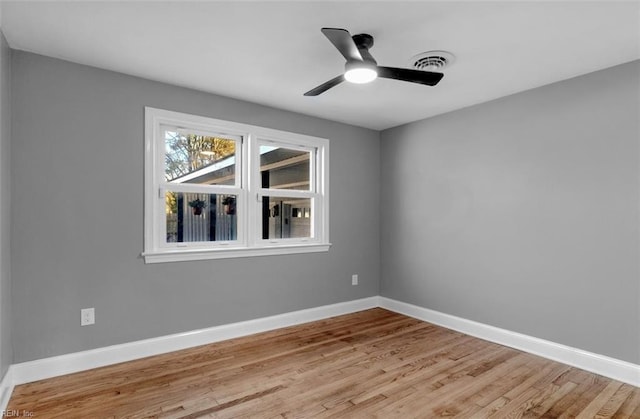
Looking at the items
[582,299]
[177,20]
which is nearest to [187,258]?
[177,20]

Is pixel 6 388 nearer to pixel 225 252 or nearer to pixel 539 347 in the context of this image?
pixel 225 252

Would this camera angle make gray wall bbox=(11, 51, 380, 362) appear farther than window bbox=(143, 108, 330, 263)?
No

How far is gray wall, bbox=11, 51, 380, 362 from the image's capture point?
247cm

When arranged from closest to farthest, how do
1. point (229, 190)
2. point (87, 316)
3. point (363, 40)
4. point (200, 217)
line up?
1. point (363, 40)
2. point (87, 316)
3. point (200, 217)
4. point (229, 190)

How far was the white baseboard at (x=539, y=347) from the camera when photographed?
2562 millimetres

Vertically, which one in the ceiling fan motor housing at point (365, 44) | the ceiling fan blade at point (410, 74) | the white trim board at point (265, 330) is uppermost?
the ceiling fan motor housing at point (365, 44)

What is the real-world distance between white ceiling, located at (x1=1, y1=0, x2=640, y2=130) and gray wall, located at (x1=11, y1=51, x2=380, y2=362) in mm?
211

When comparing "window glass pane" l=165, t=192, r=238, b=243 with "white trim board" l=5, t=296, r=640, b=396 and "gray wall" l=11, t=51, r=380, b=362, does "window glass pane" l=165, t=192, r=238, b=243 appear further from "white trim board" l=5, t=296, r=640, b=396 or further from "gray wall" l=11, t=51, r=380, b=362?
"white trim board" l=5, t=296, r=640, b=396

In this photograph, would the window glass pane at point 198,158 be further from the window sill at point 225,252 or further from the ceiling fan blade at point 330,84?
the ceiling fan blade at point 330,84

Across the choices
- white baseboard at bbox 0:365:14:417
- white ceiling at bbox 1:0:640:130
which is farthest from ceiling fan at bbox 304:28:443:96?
white baseboard at bbox 0:365:14:417

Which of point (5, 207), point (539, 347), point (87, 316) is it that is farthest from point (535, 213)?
point (5, 207)

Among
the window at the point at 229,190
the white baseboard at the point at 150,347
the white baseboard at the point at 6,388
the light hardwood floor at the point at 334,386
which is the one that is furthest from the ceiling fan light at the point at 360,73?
the white baseboard at the point at 6,388

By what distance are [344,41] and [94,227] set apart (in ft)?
7.56

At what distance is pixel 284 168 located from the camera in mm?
3891
